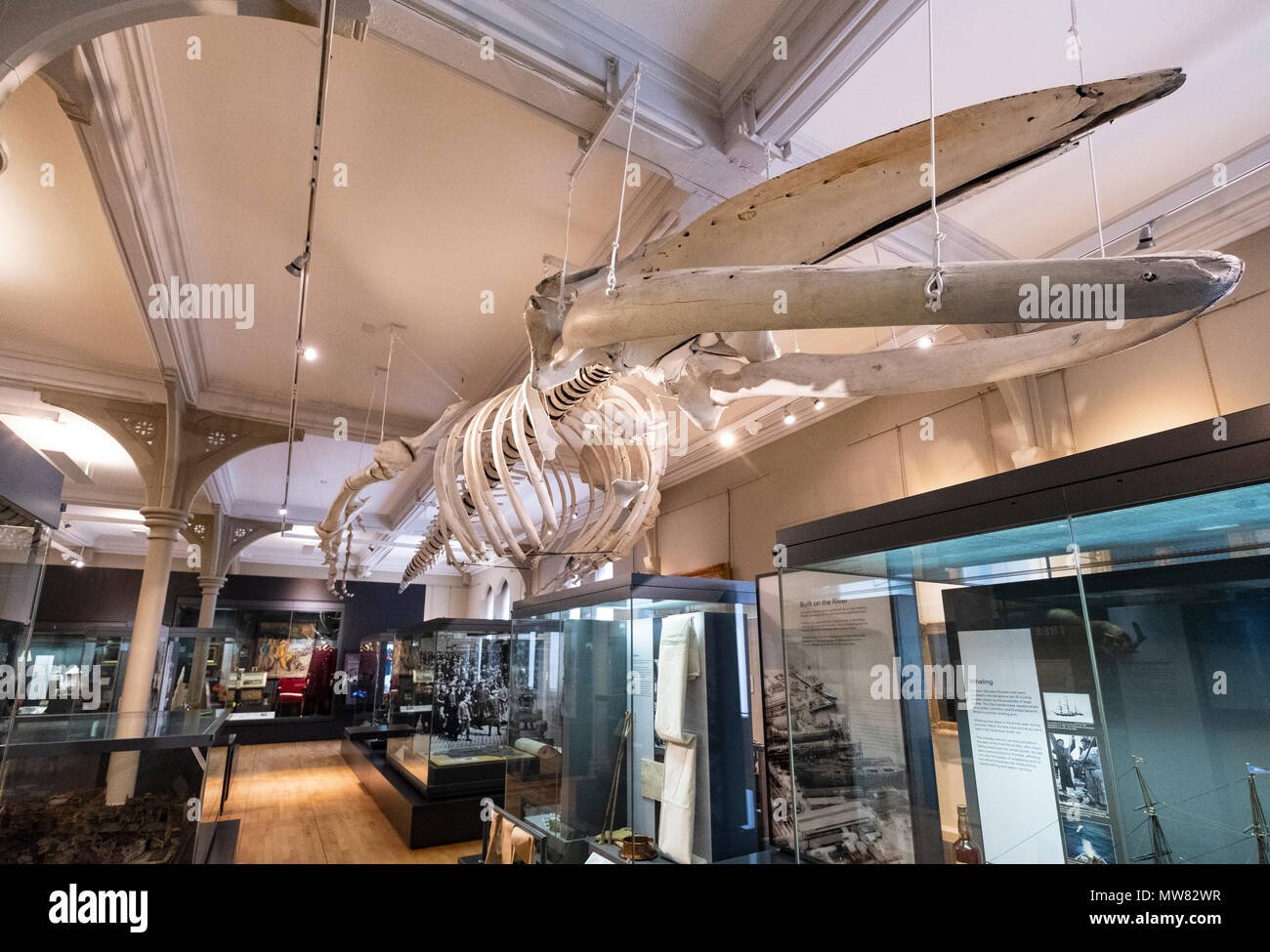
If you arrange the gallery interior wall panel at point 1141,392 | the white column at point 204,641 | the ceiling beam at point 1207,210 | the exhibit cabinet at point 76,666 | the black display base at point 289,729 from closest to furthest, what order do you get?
the ceiling beam at point 1207,210, the gallery interior wall panel at point 1141,392, the exhibit cabinet at point 76,666, the white column at point 204,641, the black display base at point 289,729

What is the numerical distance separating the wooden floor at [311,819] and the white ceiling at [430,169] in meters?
4.65

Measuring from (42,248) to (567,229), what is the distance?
343 centimetres

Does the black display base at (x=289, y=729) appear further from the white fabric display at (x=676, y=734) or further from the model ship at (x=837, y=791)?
the model ship at (x=837, y=791)

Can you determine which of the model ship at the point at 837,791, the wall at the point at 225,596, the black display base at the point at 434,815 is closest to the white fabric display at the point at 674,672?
the model ship at the point at 837,791

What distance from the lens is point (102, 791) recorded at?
4.78m

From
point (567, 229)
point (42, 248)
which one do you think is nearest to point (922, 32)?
point (567, 229)

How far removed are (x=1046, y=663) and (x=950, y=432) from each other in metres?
3.09

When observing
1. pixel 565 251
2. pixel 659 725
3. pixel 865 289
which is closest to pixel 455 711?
pixel 659 725

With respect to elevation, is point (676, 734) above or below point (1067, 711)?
below

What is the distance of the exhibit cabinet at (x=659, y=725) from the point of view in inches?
146

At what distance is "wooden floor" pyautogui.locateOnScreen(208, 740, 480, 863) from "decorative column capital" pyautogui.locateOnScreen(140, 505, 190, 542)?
311 centimetres

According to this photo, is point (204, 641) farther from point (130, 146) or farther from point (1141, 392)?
point (1141, 392)

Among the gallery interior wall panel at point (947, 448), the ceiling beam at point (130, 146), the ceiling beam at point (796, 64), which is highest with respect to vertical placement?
the ceiling beam at point (130, 146)
